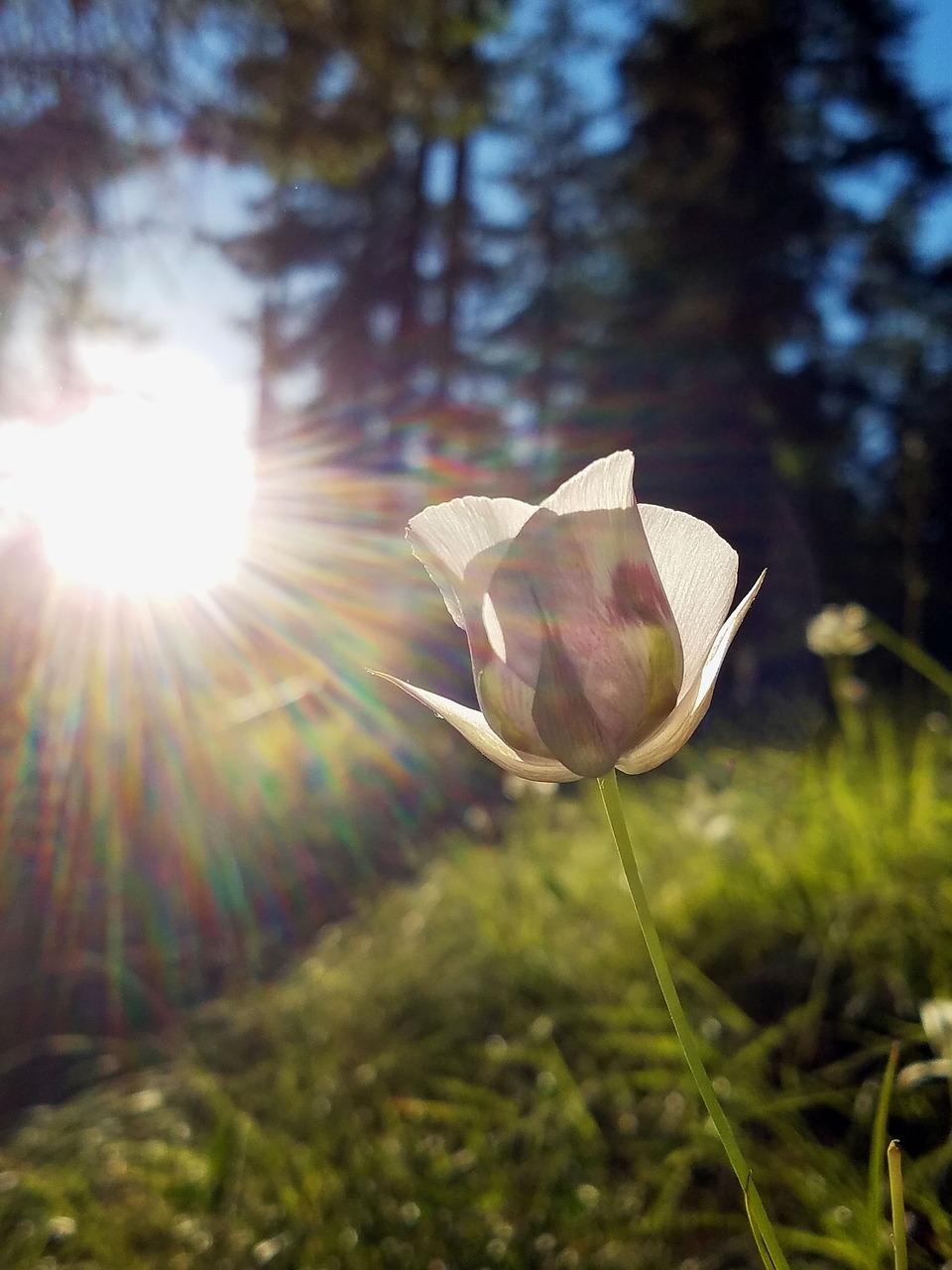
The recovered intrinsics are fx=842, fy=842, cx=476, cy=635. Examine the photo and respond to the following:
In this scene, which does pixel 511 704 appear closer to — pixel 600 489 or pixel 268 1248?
pixel 600 489

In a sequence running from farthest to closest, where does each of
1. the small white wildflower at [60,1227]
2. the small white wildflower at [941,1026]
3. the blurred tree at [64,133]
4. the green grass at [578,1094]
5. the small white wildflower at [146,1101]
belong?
the blurred tree at [64,133], the small white wildflower at [146,1101], the small white wildflower at [60,1227], the green grass at [578,1094], the small white wildflower at [941,1026]

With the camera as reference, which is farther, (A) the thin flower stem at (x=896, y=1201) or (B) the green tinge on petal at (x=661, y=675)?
(B) the green tinge on petal at (x=661, y=675)

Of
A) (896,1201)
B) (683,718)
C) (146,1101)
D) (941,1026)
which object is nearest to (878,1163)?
(941,1026)

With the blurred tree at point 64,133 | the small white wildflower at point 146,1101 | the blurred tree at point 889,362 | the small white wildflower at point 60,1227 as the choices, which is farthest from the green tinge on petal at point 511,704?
the blurred tree at point 889,362

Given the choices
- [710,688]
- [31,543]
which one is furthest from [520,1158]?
[31,543]

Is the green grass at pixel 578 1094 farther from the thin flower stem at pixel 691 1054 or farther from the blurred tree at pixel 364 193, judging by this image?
the blurred tree at pixel 364 193

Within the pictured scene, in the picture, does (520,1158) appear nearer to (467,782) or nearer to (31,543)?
(31,543)

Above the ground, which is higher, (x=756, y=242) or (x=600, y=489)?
(x=756, y=242)
